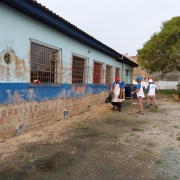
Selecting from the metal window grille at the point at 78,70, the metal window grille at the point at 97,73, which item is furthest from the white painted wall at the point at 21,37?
the metal window grille at the point at 97,73

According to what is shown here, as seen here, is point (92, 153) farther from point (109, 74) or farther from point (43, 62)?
point (109, 74)

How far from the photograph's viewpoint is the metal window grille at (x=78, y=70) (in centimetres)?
845

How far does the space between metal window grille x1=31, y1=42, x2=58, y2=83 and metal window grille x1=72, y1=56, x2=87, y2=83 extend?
141 centimetres

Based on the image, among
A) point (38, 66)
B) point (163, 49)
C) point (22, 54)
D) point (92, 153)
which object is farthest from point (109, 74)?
point (92, 153)

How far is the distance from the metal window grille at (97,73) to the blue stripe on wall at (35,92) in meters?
1.87

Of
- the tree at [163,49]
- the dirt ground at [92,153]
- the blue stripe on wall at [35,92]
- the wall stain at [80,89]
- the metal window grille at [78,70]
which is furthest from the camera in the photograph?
the tree at [163,49]

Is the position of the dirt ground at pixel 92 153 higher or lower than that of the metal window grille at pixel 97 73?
lower

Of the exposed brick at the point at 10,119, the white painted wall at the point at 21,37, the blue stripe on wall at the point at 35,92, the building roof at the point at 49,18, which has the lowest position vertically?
the exposed brick at the point at 10,119

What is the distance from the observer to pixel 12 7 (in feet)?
16.4

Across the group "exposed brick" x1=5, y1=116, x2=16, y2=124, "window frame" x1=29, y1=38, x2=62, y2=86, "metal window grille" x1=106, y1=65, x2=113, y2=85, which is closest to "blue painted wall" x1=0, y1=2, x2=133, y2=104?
"window frame" x1=29, y1=38, x2=62, y2=86

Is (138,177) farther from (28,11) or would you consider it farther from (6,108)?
(28,11)

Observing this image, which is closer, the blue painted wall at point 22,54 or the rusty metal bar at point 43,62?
the blue painted wall at point 22,54

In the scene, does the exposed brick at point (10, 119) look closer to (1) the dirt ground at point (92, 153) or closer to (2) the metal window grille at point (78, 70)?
(1) the dirt ground at point (92, 153)

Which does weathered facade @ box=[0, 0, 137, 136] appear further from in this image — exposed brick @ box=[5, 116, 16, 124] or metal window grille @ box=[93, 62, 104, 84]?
metal window grille @ box=[93, 62, 104, 84]
